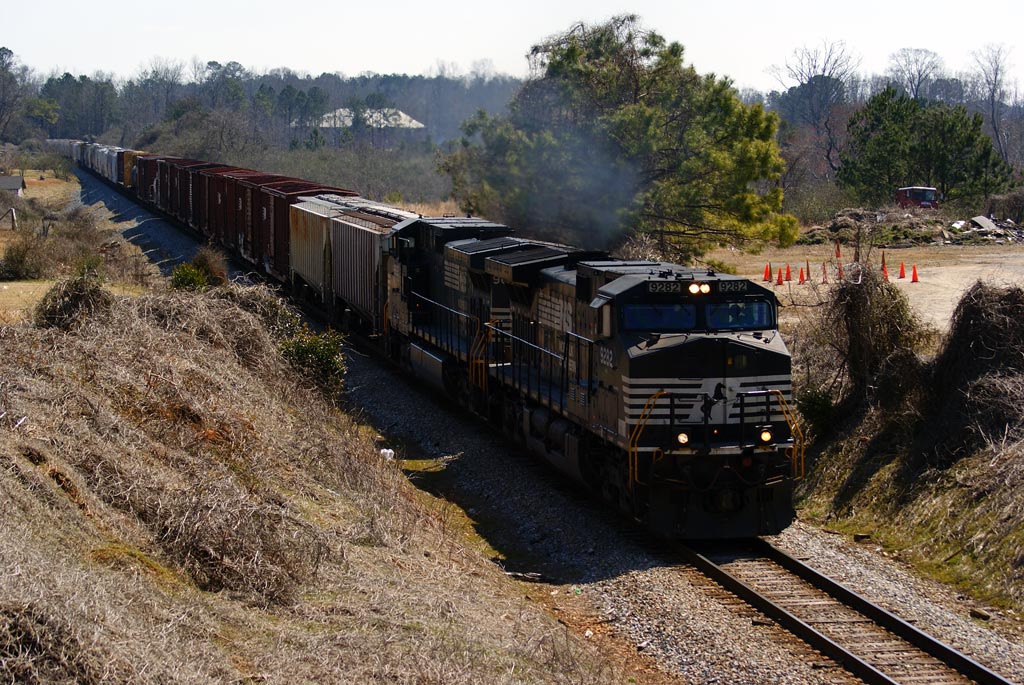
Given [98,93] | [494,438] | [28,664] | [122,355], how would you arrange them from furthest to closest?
1. [98,93]
2. [494,438]
3. [122,355]
4. [28,664]

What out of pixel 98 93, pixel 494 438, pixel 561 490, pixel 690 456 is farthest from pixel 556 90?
pixel 98 93

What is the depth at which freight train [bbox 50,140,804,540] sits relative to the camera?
12.2m

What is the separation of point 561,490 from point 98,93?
171m

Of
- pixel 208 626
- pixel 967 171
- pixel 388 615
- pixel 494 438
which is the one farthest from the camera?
pixel 967 171

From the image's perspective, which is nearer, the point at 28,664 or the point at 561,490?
the point at 28,664

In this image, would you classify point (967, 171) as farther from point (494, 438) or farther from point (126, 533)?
point (126, 533)

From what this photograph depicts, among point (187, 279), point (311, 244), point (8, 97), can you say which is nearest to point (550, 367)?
point (187, 279)

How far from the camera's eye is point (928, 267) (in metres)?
36.5

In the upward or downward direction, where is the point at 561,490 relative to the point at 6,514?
downward

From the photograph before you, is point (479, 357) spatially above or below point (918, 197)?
below

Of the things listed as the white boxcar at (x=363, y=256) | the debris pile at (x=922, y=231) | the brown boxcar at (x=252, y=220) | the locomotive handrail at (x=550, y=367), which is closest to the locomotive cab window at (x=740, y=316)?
the locomotive handrail at (x=550, y=367)

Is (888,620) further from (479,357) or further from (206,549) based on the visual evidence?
A: (479,357)

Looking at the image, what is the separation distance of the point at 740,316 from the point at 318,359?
9.37m

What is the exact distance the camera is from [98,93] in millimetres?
167375
